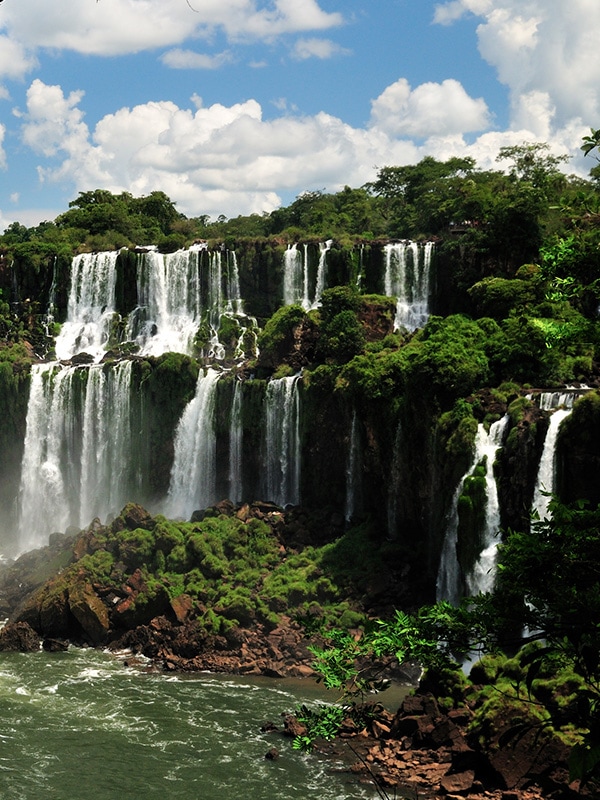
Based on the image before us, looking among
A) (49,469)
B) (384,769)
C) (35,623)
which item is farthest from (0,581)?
(384,769)

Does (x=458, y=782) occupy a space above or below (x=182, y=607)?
below

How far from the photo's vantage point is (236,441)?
4016 cm

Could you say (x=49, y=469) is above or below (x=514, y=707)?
above

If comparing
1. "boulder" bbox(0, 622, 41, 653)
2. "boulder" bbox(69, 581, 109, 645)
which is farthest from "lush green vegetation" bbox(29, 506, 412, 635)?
"boulder" bbox(0, 622, 41, 653)

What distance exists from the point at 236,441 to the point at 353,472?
5.89 metres

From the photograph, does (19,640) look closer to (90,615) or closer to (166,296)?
(90,615)

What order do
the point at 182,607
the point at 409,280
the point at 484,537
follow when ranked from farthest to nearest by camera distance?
the point at 409,280
the point at 182,607
the point at 484,537

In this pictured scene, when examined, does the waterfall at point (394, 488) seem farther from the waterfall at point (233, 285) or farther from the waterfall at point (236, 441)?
the waterfall at point (233, 285)

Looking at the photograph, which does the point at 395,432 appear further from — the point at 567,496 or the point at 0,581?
the point at 0,581

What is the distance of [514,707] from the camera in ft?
67.1

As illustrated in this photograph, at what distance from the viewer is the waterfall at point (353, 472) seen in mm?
36500

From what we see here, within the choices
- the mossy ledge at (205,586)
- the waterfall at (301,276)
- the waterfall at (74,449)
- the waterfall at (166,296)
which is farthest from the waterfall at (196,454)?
the waterfall at (166,296)

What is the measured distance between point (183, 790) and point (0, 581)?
17442 mm

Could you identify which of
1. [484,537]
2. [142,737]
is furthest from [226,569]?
[142,737]
